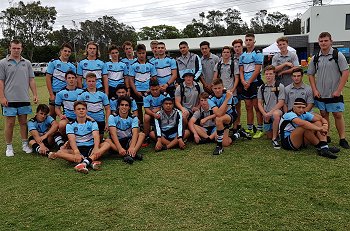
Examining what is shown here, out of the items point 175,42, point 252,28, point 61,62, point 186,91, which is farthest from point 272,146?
point 252,28

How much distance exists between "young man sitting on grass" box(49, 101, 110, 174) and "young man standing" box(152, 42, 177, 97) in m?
2.04

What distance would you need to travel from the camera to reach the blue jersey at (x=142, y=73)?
7.32 meters

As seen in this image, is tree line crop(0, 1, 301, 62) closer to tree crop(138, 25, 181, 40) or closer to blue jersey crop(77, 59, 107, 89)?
tree crop(138, 25, 181, 40)

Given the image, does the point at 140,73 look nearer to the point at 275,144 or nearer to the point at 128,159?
the point at 128,159

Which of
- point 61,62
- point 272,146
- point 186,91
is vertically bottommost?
point 272,146

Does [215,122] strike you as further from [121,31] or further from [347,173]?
[121,31]

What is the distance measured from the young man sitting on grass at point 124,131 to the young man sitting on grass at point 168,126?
478mm

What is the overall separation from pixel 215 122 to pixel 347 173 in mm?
2485

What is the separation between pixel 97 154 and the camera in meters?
5.71

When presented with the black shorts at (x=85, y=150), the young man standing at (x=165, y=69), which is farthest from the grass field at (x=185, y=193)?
the young man standing at (x=165, y=69)

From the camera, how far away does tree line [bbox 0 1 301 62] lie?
61500mm

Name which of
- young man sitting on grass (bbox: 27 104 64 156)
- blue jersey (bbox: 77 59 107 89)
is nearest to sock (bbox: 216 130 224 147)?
blue jersey (bbox: 77 59 107 89)

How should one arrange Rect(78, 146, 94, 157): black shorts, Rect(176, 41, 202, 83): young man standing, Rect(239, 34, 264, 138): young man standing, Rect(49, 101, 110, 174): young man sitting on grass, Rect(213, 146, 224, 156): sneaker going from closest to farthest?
1. Rect(49, 101, 110, 174): young man sitting on grass
2. Rect(78, 146, 94, 157): black shorts
3. Rect(213, 146, 224, 156): sneaker
4. Rect(239, 34, 264, 138): young man standing
5. Rect(176, 41, 202, 83): young man standing

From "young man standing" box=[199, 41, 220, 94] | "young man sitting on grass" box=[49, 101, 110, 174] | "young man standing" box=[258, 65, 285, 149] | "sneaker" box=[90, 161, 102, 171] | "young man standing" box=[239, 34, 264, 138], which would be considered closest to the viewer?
"sneaker" box=[90, 161, 102, 171]
